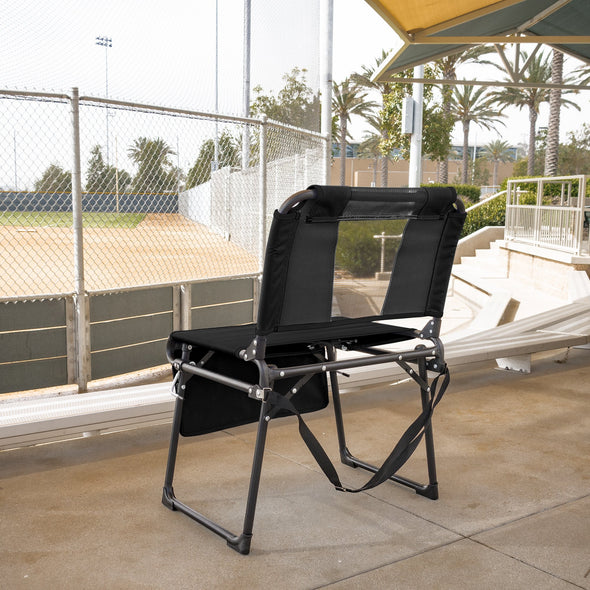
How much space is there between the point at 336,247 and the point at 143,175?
6.21 metres

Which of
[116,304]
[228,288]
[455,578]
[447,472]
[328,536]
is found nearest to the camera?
[455,578]

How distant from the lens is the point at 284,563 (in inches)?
104

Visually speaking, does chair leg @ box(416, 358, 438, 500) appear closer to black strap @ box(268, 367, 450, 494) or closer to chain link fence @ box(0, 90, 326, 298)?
black strap @ box(268, 367, 450, 494)

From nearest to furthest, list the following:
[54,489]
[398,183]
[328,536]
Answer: [328,536], [54,489], [398,183]

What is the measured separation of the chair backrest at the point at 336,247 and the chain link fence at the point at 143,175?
4.58m

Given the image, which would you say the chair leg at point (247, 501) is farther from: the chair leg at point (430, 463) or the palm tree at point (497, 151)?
the palm tree at point (497, 151)

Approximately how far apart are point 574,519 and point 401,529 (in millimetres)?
721

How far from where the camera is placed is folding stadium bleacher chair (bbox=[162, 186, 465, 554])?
2506 millimetres

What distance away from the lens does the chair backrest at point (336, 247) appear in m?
2.46

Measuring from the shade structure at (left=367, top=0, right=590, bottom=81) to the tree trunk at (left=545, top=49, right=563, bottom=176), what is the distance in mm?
26532

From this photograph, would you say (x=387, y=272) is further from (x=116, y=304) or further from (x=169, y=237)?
(x=169, y=237)

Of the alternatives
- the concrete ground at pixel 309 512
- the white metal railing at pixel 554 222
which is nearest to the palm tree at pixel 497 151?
the white metal railing at pixel 554 222

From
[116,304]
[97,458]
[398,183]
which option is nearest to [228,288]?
[116,304]

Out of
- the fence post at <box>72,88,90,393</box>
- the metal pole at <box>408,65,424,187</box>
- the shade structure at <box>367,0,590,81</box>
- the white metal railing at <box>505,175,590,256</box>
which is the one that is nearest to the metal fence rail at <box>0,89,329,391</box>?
the fence post at <box>72,88,90,393</box>
